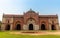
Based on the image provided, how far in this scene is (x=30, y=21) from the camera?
42781mm

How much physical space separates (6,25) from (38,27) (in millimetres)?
13451

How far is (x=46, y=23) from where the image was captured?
140ft

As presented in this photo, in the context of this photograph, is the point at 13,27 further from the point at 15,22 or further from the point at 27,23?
the point at 27,23

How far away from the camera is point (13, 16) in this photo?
43.7 metres

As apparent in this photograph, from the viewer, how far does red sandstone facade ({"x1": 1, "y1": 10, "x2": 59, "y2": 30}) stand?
42156 mm

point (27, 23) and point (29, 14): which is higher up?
point (29, 14)

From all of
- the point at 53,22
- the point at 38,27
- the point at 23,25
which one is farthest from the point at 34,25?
the point at 53,22

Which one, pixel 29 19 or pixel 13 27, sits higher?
pixel 29 19

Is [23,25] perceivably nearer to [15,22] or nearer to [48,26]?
[15,22]

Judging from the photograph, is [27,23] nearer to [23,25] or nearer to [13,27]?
[23,25]

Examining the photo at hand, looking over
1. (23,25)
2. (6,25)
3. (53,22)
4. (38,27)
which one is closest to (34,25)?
(38,27)

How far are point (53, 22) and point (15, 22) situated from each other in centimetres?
1592

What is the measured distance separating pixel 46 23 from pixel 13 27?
13.9 m

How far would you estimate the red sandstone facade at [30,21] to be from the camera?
42.2 m
